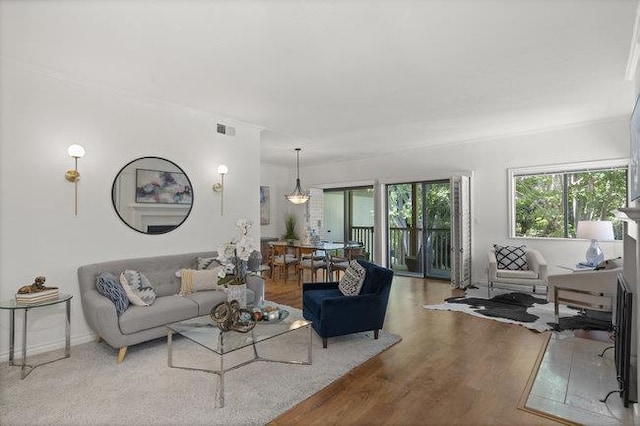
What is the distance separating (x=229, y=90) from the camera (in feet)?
12.3

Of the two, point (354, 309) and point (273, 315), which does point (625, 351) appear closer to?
point (354, 309)

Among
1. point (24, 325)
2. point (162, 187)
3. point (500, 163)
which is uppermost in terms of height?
point (500, 163)

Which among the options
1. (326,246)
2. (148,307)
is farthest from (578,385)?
(326,246)

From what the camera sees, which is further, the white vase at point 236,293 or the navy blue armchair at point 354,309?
the navy blue armchair at point 354,309

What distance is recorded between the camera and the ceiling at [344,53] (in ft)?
7.69

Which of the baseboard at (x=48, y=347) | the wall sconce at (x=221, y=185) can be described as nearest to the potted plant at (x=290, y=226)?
the wall sconce at (x=221, y=185)

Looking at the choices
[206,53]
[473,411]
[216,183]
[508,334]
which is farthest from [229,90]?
[508,334]

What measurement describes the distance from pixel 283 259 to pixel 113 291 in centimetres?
357

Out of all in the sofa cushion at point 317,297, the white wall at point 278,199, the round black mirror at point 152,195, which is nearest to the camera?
the sofa cushion at point 317,297

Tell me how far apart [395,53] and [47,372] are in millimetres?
3935

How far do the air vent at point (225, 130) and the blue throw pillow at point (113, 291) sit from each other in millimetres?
2352

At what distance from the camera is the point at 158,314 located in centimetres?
321

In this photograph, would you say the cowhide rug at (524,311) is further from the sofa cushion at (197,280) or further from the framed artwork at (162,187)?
the framed artwork at (162,187)

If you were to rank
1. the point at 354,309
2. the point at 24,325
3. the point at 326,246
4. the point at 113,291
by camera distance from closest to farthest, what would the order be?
the point at 24,325, the point at 113,291, the point at 354,309, the point at 326,246
